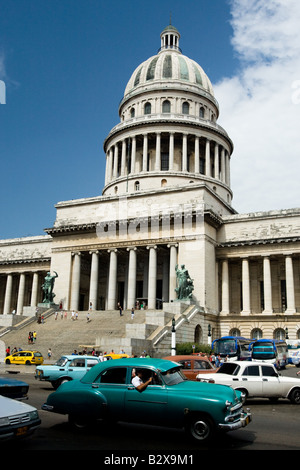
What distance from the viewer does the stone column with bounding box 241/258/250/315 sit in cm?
4761

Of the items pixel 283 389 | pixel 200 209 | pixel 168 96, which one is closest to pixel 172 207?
pixel 200 209

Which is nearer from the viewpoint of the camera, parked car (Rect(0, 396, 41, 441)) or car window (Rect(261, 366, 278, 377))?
parked car (Rect(0, 396, 41, 441))

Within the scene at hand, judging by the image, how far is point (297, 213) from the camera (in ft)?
159

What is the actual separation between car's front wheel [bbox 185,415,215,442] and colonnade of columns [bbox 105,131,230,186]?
54.4 m

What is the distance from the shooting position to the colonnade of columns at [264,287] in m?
46.3

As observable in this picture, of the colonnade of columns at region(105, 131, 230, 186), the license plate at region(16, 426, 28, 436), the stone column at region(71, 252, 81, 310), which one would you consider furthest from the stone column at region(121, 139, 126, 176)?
the license plate at region(16, 426, 28, 436)

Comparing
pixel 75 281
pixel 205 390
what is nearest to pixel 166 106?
pixel 75 281

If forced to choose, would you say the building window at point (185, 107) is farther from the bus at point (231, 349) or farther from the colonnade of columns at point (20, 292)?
the bus at point (231, 349)

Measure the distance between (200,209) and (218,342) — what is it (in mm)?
15781

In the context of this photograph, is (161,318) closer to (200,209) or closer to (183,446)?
(200,209)

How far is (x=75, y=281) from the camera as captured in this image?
51.8 meters

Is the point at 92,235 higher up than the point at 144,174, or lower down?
lower down

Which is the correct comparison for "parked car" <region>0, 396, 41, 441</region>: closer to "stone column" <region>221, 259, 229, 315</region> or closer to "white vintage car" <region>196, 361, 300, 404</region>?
"white vintage car" <region>196, 361, 300, 404</region>

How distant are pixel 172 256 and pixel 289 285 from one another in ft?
40.9
